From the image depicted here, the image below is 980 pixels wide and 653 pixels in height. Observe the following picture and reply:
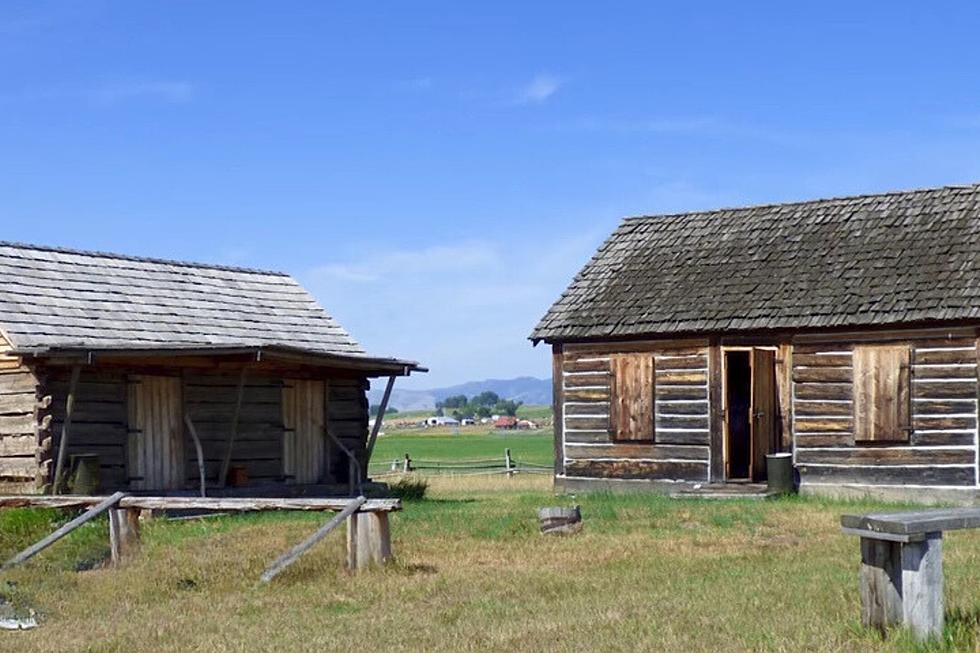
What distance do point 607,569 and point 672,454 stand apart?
12.0 m

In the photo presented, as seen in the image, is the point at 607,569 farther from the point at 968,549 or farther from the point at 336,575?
the point at 968,549

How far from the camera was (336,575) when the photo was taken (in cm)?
1391

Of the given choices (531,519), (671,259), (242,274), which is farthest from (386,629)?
(242,274)

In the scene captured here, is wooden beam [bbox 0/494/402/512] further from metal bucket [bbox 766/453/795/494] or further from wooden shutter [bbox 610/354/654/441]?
wooden shutter [bbox 610/354/654/441]

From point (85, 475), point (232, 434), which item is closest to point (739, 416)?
point (232, 434)

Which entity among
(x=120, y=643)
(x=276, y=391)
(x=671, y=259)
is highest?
(x=671, y=259)

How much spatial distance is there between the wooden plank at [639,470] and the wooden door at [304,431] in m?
4.61

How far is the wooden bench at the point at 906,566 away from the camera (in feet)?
30.6

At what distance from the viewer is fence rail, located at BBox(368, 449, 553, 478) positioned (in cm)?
4431

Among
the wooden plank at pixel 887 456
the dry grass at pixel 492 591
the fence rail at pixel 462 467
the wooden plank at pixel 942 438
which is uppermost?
the wooden plank at pixel 942 438

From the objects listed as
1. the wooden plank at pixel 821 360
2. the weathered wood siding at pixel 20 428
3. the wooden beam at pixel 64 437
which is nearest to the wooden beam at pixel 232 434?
the wooden beam at pixel 64 437

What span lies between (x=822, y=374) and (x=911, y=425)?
1732mm

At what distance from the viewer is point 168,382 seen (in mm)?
23875

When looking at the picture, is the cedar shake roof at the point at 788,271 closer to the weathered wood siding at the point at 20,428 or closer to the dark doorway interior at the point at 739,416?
the dark doorway interior at the point at 739,416
